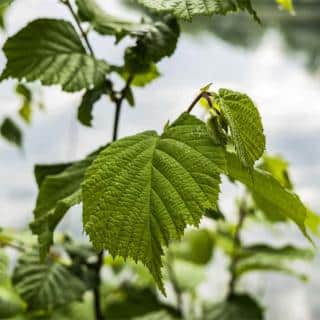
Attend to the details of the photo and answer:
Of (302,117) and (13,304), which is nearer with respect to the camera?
(13,304)

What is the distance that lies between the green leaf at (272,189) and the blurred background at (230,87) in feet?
3.73

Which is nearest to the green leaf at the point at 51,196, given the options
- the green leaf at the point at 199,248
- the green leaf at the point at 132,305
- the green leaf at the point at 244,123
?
the green leaf at the point at 244,123

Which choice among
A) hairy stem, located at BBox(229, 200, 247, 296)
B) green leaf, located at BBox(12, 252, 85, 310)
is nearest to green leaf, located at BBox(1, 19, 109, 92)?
green leaf, located at BBox(12, 252, 85, 310)

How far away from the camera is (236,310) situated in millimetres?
958

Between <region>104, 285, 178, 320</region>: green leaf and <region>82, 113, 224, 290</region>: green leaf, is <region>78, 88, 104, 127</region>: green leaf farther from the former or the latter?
<region>104, 285, 178, 320</region>: green leaf

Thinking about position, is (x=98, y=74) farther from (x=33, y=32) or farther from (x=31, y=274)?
(x=31, y=274)

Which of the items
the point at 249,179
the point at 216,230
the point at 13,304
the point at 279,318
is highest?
the point at 249,179

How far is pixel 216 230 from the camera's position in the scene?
120cm

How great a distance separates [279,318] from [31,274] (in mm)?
1458

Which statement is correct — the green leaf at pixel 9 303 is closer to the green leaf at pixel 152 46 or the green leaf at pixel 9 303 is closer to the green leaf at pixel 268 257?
the green leaf at pixel 152 46

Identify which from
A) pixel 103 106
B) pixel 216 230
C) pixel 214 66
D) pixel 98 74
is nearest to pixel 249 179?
pixel 98 74

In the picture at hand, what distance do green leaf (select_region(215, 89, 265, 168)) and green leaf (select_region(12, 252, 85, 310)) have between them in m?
0.33

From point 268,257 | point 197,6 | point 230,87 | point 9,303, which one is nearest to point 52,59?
point 197,6

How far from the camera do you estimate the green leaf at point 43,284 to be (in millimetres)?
714
